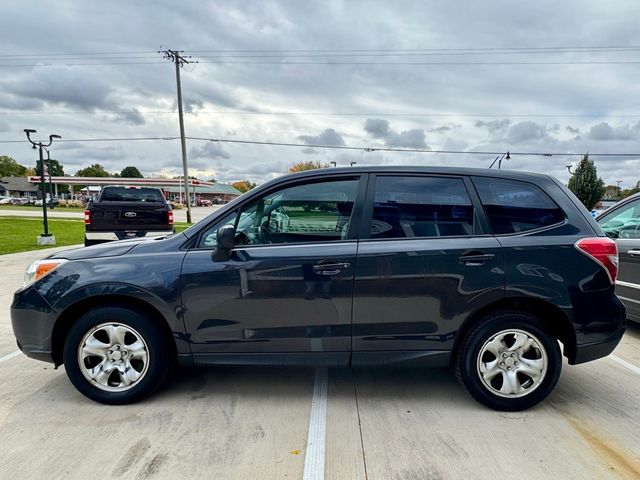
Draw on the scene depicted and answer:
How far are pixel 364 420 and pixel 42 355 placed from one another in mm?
2451

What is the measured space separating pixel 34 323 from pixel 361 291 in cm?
243

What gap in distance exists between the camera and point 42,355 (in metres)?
3.05

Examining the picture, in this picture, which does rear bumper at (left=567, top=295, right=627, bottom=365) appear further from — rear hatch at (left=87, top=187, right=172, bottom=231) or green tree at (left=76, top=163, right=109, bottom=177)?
green tree at (left=76, top=163, right=109, bottom=177)

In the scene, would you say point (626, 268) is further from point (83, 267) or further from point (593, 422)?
point (83, 267)

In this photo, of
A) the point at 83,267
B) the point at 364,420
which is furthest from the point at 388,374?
the point at 83,267

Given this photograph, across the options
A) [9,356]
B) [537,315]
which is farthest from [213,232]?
[9,356]

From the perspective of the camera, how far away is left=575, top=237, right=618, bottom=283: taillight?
9.68 ft

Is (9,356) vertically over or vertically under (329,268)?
under

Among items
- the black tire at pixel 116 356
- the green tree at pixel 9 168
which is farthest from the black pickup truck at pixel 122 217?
the green tree at pixel 9 168

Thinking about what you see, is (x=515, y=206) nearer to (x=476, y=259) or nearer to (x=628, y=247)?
(x=476, y=259)

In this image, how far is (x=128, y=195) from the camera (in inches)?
371

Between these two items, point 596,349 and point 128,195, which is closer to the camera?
point 596,349

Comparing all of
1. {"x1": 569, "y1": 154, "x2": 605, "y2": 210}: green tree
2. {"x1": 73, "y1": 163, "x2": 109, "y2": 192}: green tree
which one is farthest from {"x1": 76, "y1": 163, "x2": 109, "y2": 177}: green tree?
{"x1": 569, "y1": 154, "x2": 605, "y2": 210}: green tree

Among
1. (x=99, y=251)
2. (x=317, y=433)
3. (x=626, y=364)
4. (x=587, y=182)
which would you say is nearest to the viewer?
(x=317, y=433)
